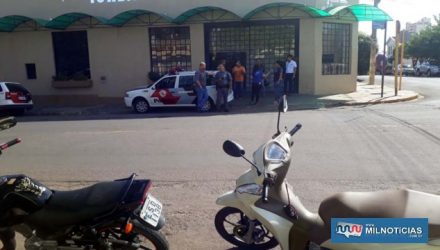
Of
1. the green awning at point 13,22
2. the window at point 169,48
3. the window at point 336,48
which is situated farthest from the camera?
the window at point 169,48

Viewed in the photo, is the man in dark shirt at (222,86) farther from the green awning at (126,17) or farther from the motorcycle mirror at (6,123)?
the motorcycle mirror at (6,123)

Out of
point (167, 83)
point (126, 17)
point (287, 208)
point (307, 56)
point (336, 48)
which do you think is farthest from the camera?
point (336, 48)

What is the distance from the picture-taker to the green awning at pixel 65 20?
19.3 metres

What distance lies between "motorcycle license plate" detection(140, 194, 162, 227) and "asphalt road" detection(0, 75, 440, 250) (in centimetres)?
100

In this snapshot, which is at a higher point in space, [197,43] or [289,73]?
[197,43]

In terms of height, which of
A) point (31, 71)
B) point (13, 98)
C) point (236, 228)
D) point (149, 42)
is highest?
point (149, 42)

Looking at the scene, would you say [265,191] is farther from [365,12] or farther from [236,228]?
[365,12]

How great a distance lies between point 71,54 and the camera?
836 inches

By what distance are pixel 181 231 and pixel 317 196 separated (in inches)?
75.7

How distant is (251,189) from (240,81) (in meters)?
15.2

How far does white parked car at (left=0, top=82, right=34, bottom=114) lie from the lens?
16.3 metres

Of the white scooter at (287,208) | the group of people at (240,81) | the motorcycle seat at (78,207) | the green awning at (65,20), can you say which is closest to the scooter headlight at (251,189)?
the white scooter at (287,208)

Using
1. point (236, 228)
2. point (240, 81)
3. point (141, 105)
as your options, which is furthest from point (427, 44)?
point (236, 228)

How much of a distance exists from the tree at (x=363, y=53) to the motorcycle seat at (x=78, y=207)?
47926mm
